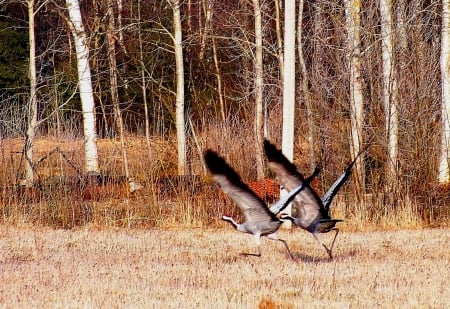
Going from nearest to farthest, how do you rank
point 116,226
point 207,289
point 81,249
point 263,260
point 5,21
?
1. point 207,289
2. point 263,260
3. point 81,249
4. point 116,226
5. point 5,21

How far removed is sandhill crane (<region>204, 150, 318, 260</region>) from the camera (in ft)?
30.0

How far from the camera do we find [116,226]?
14586mm

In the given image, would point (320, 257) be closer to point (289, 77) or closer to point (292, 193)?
point (292, 193)

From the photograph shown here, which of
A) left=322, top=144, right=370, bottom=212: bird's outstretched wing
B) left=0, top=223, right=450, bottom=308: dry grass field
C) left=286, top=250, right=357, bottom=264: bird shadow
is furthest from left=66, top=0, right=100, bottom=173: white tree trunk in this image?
left=322, top=144, right=370, bottom=212: bird's outstretched wing

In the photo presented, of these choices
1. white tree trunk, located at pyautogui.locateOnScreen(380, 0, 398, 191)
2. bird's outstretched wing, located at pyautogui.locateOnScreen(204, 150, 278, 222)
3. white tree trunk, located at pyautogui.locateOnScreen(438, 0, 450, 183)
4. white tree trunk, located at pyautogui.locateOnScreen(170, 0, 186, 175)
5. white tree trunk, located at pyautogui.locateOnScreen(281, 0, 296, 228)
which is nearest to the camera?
bird's outstretched wing, located at pyautogui.locateOnScreen(204, 150, 278, 222)

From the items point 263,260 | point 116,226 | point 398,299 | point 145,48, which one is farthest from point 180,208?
point 145,48

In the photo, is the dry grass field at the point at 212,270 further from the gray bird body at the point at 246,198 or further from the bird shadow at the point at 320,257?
the gray bird body at the point at 246,198

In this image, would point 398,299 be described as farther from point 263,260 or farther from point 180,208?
point 180,208

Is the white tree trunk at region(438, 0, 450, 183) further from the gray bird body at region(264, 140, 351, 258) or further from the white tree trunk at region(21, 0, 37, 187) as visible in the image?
the white tree trunk at region(21, 0, 37, 187)

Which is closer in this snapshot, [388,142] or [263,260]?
[263,260]

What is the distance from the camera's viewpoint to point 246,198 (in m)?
9.51

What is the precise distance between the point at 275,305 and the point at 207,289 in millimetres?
1127

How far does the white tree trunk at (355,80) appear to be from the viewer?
49.5ft

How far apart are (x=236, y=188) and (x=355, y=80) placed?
266 inches
